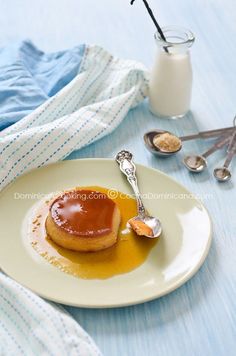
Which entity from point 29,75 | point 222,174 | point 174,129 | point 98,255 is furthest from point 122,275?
point 29,75

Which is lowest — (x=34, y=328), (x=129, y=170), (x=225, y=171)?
(x=225, y=171)

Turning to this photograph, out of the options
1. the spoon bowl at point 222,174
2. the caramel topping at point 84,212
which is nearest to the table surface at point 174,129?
the spoon bowl at point 222,174

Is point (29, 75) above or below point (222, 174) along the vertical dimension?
above

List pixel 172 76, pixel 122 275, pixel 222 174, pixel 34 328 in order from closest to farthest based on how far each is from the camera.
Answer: pixel 34 328 < pixel 122 275 < pixel 222 174 < pixel 172 76

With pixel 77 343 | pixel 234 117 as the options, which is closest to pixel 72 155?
pixel 234 117

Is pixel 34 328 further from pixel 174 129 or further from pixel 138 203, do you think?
pixel 174 129

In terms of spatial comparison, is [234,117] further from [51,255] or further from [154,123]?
[51,255]

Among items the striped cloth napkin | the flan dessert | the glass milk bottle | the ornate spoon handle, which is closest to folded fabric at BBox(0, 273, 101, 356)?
the striped cloth napkin
